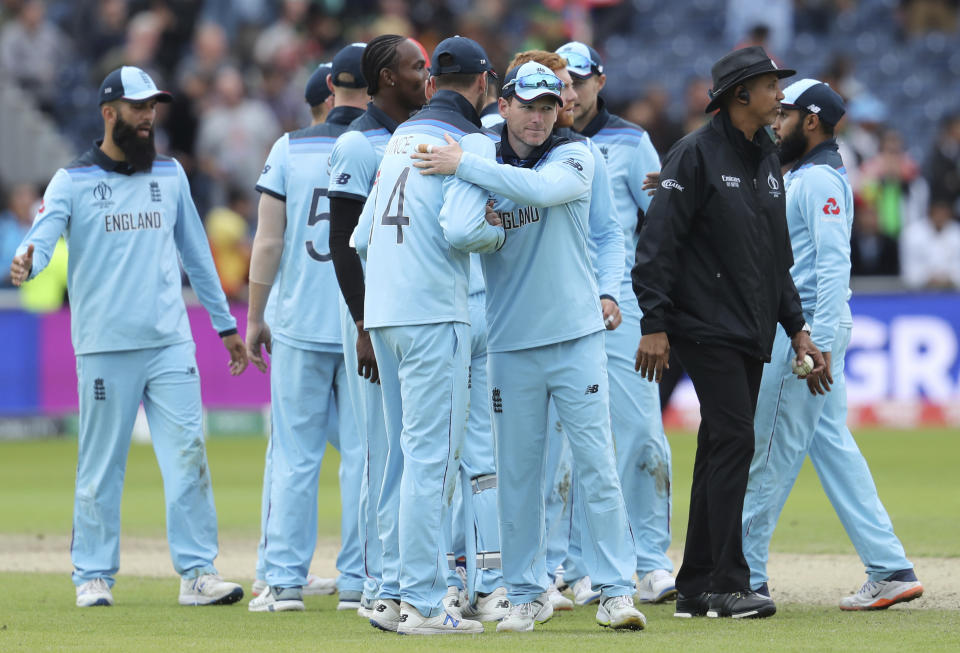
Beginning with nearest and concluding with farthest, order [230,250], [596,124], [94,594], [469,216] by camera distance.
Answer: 1. [469,216]
2. [94,594]
3. [596,124]
4. [230,250]

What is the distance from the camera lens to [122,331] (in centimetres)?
923

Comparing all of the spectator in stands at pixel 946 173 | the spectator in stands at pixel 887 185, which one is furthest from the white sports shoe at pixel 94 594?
the spectator in stands at pixel 946 173

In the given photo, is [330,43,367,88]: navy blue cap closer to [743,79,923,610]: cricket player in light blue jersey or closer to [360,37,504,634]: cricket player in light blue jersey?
[360,37,504,634]: cricket player in light blue jersey

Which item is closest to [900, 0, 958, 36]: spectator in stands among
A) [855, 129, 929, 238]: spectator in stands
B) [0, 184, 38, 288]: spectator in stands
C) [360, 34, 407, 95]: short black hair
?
[855, 129, 929, 238]: spectator in stands

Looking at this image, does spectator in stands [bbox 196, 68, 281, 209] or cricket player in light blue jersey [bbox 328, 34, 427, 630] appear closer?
cricket player in light blue jersey [bbox 328, 34, 427, 630]

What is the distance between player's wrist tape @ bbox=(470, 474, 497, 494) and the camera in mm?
8016

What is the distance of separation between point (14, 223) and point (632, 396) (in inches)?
533

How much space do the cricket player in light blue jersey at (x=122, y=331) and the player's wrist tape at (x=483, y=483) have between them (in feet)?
6.04

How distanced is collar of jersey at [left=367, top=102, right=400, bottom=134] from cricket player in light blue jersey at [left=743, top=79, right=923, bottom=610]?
6.81ft

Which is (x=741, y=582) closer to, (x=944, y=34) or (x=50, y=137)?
(x=50, y=137)

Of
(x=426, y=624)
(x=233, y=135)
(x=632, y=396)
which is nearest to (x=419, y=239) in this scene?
(x=426, y=624)

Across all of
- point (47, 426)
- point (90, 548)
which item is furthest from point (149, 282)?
point (47, 426)

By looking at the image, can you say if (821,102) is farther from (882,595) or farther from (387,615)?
(387,615)

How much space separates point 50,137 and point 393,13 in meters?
5.56
